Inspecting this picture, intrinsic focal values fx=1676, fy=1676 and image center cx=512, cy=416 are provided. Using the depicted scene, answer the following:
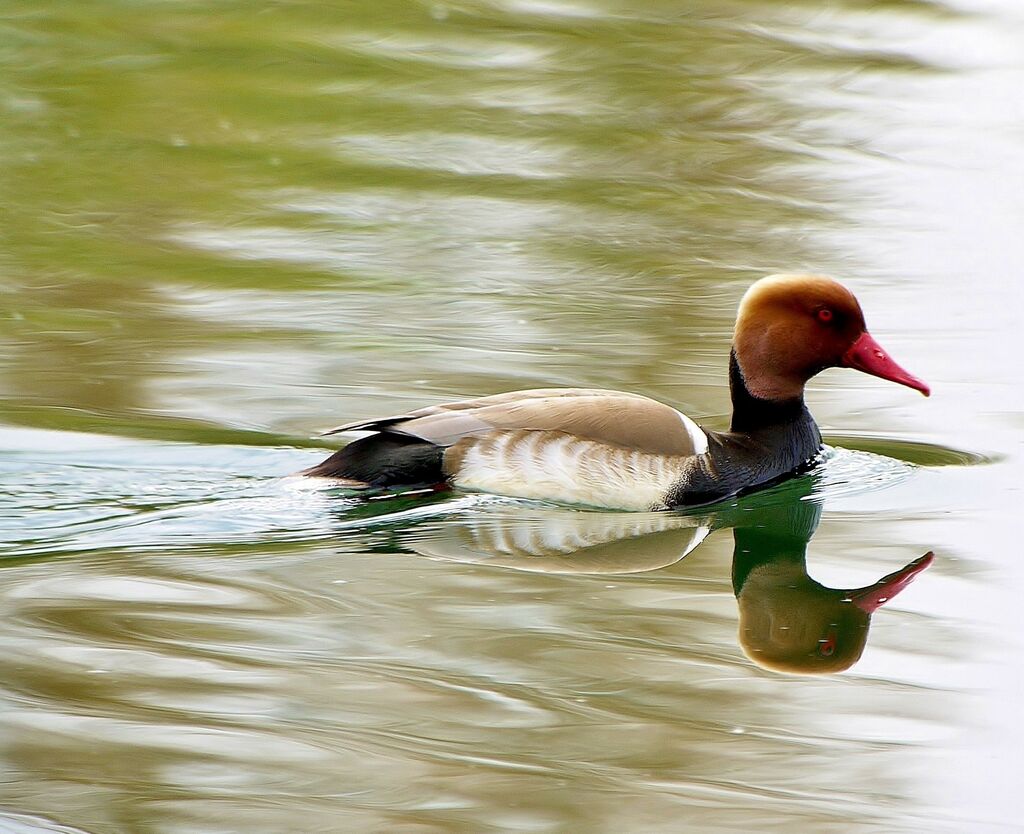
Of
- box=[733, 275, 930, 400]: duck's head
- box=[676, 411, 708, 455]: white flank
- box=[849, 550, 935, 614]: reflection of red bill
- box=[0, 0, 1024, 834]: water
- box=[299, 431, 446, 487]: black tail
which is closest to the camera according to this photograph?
box=[0, 0, 1024, 834]: water

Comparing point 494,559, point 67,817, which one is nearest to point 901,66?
point 494,559

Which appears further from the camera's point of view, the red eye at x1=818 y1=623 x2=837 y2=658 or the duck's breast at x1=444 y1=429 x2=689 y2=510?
the duck's breast at x1=444 y1=429 x2=689 y2=510

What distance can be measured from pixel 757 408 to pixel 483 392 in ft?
4.41

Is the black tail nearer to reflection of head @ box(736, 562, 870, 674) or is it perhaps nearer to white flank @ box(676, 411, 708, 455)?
white flank @ box(676, 411, 708, 455)

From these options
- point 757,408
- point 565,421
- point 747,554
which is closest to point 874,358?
point 757,408

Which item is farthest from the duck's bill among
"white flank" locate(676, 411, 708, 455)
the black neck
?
"white flank" locate(676, 411, 708, 455)

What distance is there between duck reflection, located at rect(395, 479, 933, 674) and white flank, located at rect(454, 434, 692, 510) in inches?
3.0

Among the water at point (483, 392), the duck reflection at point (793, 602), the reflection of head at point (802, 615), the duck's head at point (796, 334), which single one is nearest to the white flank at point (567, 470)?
the water at point (483, 392)

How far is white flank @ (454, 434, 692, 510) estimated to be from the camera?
6508 mm

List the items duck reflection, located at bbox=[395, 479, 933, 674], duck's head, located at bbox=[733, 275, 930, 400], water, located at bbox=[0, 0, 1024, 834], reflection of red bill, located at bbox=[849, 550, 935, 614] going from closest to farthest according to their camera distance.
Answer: water, located at bbox=[0, 0, 1024, 834], duck reflection, located at bbox=[395, 479, 933, 674], reflection of red bill, located at bbox=[849, 550, 935, 614], duck's head, located at bbox=[733, 275, 930, 400]

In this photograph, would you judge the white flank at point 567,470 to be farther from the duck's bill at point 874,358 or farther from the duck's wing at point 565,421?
the duck's bill at point 874,358

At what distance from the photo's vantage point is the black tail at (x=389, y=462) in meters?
6.45

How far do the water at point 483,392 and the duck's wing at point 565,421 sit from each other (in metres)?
0.30

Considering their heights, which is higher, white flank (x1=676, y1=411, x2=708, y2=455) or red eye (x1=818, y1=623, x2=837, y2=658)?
white flank (x1=676, y1=411, x2=708, y2=455)
